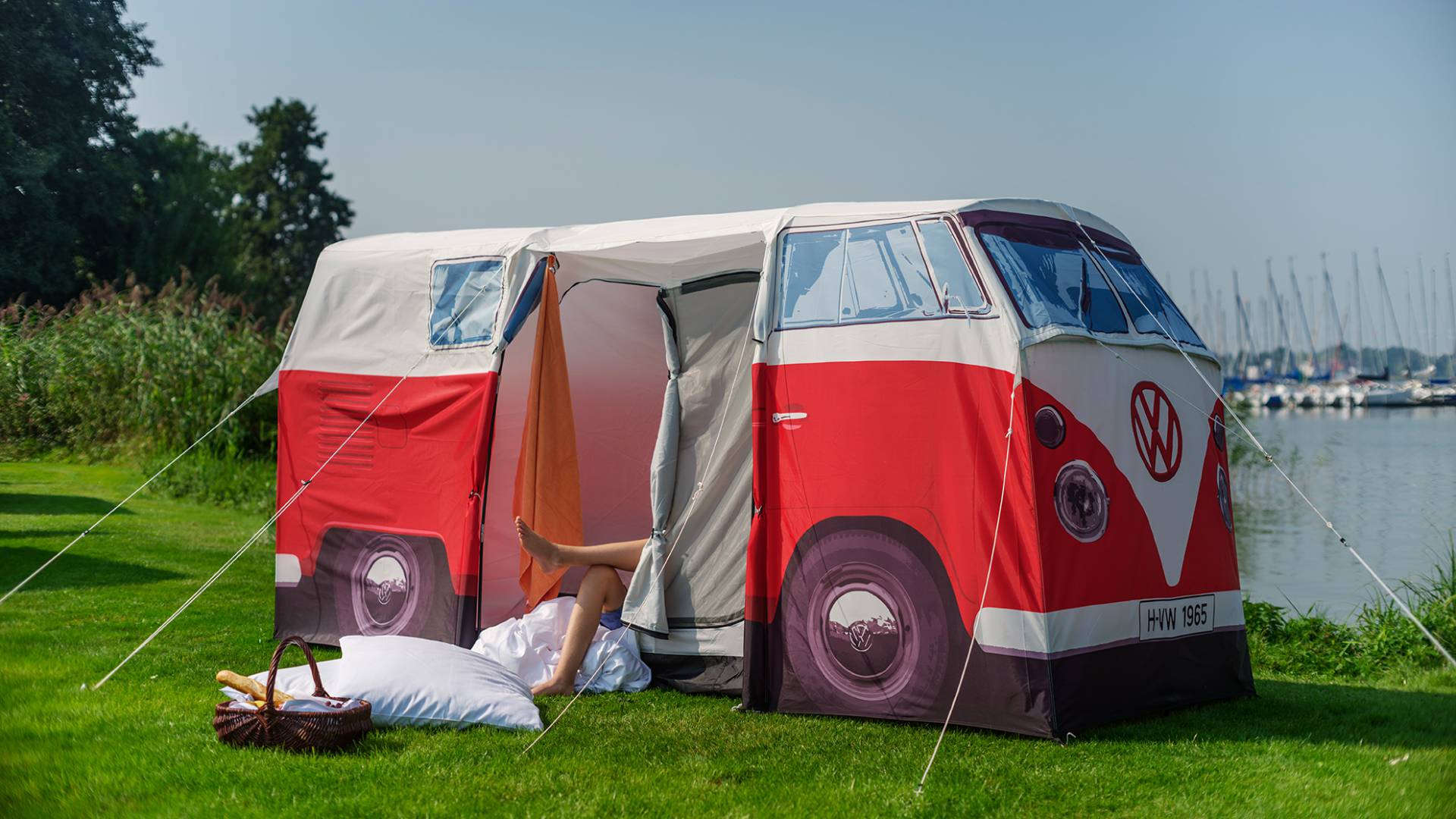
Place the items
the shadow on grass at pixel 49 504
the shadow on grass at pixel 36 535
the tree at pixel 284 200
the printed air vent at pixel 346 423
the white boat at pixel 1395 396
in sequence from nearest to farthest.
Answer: the printed air vent at pixel 346 423 → the shadow on grass at pixel 36 535 → the shadow on grass at pixel 49 504 → the white boat at pixel 1395 396 → the tree at pixel 284 200

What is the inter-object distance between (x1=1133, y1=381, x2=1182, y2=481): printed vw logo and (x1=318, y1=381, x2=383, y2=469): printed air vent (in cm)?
374

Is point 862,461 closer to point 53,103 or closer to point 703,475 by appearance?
Answer: point 703,475

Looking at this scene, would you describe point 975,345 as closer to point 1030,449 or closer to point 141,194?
point 1030,449

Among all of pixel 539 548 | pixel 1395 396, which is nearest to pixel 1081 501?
pixel 539 548

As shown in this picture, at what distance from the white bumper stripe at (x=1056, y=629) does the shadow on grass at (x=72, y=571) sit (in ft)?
17.6

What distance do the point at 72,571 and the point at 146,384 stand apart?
15.5ft

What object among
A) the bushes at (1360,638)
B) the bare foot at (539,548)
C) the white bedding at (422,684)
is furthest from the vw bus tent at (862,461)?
the bushes at (1360,638)

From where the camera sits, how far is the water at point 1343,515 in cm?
1130

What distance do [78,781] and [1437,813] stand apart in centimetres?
415

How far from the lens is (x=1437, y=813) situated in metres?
3.55

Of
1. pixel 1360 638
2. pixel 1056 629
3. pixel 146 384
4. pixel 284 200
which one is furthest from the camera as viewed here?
pixel 284 200

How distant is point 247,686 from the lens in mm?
4293

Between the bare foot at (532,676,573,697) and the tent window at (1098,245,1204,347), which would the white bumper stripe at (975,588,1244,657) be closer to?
the tent window at (1098,245,1204,347)

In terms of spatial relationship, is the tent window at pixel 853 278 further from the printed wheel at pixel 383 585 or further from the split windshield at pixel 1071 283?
the printed wheel at pixel 383 585
